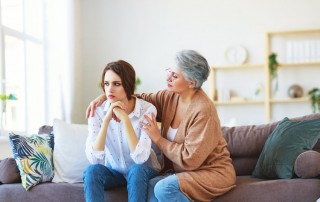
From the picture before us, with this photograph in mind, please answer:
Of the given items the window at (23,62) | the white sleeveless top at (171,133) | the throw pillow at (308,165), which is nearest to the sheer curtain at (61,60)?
the window at (23,62)

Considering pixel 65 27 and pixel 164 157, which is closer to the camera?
pixel 164 157

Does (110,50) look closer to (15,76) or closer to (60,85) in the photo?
(60,85)

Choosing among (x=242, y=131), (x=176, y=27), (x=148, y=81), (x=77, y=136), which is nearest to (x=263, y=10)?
(x=176, y=27)

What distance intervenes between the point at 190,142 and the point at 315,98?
159 inches

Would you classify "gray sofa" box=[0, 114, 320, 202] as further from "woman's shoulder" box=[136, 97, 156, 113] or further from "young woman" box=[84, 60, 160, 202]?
"woman's shoulder" box=[136, 97, 156, 113]

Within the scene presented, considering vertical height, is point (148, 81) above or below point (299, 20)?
below

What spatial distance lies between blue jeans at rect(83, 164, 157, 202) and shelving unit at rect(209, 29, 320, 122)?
388 cm

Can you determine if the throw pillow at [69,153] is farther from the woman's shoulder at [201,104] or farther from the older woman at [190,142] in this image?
the woman's shoulder at [201,104]

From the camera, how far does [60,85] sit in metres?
6.20

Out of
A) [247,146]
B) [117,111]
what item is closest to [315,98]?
[247,146]

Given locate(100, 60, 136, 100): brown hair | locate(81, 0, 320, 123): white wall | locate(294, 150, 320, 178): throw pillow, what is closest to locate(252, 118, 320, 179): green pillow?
→ locate(294, 150, 320, 178): throw pillow

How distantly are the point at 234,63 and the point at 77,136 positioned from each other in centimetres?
365

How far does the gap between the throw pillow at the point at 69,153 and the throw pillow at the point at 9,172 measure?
240 millimetres

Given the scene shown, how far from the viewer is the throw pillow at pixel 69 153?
3.18 meters
